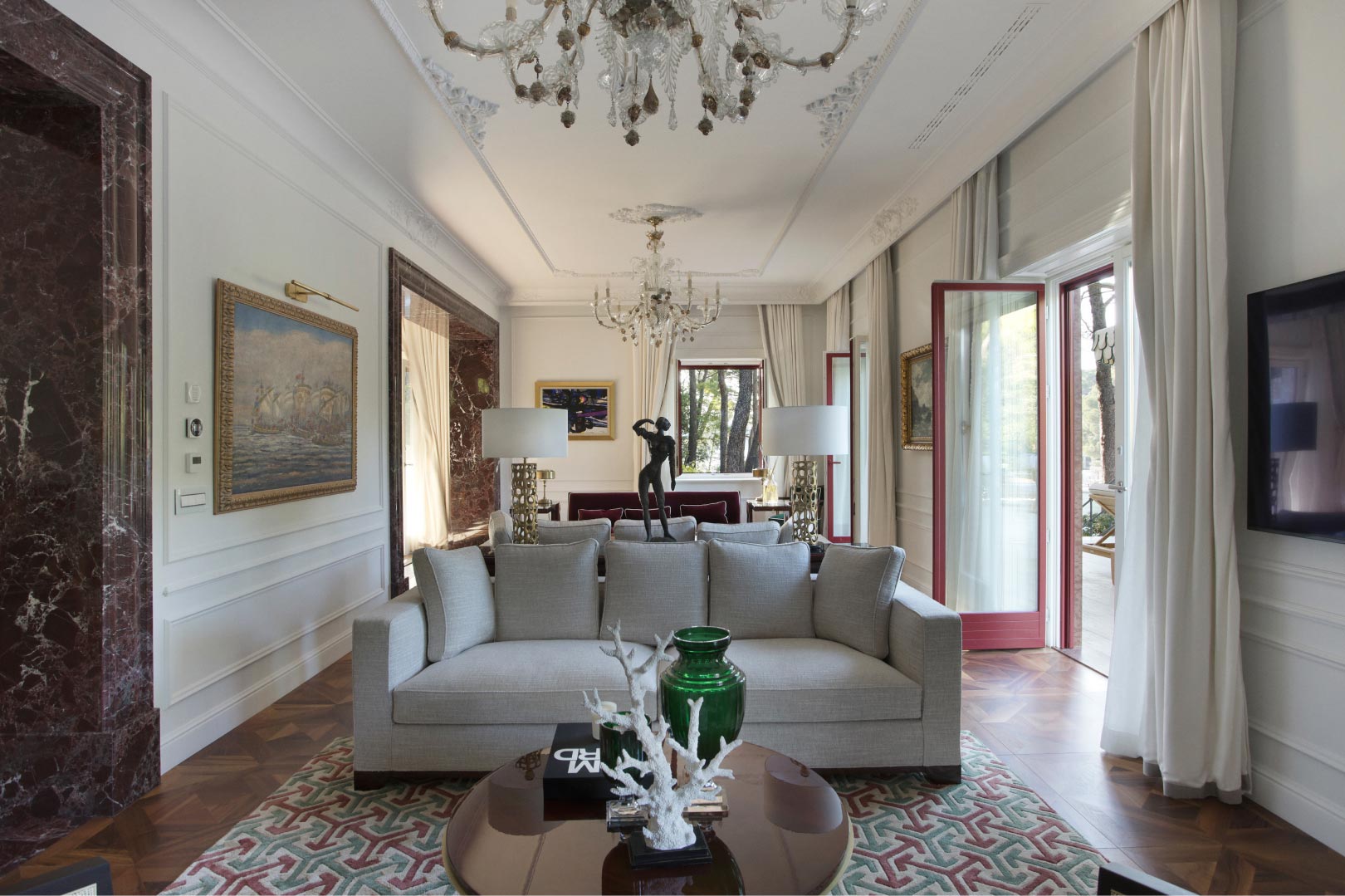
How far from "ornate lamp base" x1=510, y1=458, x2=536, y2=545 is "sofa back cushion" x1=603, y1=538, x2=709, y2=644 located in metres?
0.84

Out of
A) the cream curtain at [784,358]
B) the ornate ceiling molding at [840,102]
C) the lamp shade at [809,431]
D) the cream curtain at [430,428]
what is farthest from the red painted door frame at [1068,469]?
the cream curtain at [430,428]

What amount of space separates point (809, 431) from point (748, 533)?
667 millimetres

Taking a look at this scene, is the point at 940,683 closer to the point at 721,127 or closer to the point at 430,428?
the point at 721,127

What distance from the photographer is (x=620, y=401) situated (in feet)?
26.9

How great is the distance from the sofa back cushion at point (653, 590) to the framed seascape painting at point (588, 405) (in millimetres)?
5263

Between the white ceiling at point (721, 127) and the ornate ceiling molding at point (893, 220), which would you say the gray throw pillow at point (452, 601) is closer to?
the white ceiling at point (721, 127)

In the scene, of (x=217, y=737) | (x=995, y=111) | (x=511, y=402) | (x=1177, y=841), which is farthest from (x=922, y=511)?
(x=511, y=402)

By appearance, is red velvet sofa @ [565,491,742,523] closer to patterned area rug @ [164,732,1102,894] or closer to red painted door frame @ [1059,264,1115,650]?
red painted door frame @ [1059,264,1115,650]

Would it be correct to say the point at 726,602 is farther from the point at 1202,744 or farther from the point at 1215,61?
the point at 1215,61

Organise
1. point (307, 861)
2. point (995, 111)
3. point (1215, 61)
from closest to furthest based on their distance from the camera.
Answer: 1. point (307, 861)
2. point (1215, 61)
3. point (995, 111)

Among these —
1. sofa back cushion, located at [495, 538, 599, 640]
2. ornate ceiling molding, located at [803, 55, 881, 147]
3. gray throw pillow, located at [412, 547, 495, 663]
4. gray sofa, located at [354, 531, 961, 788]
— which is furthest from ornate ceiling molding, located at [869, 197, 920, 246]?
gray throw pillow, located at [412, 547, 495, 663]

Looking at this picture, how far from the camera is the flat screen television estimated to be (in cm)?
195

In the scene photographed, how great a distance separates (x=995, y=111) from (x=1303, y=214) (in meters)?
1.85

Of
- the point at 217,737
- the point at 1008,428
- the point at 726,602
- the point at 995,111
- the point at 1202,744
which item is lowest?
the point at 217,737
